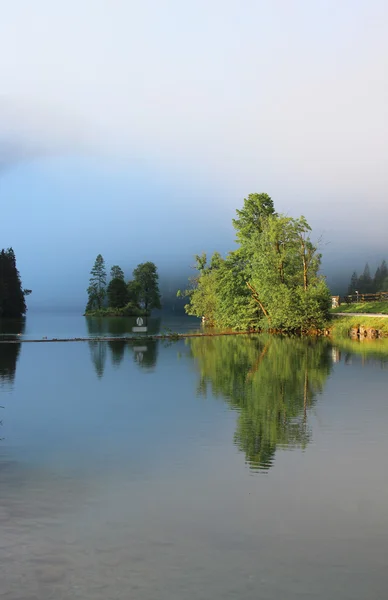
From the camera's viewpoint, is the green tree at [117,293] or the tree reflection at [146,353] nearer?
the tree reflection at [146,353]

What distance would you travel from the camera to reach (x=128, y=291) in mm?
121562

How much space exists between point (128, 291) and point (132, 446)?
4402 inches

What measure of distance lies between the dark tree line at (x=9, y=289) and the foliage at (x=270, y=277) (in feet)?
225

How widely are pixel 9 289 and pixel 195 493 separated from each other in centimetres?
10966

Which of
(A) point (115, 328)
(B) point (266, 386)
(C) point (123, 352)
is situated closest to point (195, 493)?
(B) point (266, 386)

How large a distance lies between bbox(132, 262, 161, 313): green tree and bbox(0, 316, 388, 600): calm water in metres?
104

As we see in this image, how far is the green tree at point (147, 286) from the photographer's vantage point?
12156cm

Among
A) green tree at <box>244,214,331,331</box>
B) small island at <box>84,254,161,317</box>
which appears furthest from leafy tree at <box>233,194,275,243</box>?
small island at <box>84,254,161,317</box>

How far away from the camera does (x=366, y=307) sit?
54125 millimetres

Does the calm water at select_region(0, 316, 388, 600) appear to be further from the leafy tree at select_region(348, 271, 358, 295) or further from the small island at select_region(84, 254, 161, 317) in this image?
the leafy tree at select_region(348, 271, 358, 295)

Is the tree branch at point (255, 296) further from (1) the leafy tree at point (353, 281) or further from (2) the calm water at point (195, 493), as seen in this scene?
(1) the leafy tree at point (353, 281)

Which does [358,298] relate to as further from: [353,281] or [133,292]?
[353,281]

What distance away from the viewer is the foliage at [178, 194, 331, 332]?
4434 cm

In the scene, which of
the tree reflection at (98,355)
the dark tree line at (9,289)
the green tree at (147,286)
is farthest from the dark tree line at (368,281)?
the tree reflection at (98,355)
